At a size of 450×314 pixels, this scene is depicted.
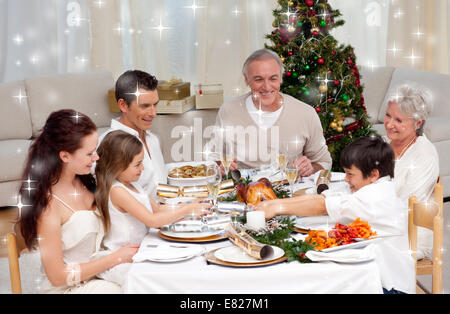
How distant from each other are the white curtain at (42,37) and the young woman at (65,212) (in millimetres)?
4302

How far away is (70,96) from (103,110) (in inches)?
12.3

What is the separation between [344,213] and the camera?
1803 mm

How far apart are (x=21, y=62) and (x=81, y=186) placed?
4.46 metres

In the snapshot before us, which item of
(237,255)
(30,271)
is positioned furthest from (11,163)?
(237,255)

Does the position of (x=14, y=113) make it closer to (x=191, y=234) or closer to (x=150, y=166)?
(x=150, y=166)

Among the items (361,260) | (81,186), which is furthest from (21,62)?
(361,260)

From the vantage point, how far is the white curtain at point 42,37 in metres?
5.87

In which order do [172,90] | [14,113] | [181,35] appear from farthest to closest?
[181,35] → [172,90] → [14,113]

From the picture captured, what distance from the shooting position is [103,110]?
505cm

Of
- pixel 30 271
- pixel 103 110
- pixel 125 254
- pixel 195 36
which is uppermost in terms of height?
pixel 195 36

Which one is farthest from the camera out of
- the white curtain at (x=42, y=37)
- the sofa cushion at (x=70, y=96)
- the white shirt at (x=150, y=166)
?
the white curtain at (x=42, y=37)

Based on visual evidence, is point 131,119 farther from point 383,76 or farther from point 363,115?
point 383,76

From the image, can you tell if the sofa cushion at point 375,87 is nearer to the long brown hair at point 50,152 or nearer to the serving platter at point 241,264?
the long brown hair at point 50,152

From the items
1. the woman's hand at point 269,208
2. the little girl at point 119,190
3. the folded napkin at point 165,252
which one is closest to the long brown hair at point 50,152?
the little girl at point 119,190
